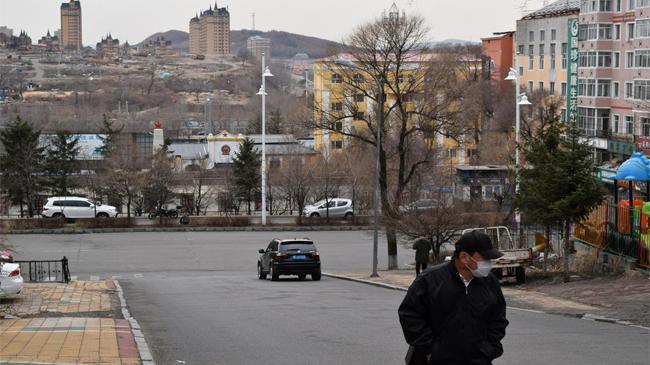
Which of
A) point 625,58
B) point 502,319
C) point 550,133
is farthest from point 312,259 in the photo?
point 625,58

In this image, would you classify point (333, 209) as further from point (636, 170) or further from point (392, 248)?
point (636, 170)

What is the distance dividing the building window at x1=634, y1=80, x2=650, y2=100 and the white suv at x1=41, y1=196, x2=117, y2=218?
3540cm

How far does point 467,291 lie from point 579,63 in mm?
65767

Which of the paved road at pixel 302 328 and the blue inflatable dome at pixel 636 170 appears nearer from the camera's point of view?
the paved road at pixel 302 328

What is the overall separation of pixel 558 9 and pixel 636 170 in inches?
2401

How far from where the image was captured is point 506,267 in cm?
2756

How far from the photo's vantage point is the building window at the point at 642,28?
62.5 m

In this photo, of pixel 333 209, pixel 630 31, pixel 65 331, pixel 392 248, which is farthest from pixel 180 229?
pixel 65 331

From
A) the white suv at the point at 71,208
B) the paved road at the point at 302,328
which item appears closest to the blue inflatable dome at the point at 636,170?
the paved road at the point at 302,328

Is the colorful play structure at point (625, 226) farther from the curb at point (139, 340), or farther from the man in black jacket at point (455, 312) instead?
the man in black jacket at point (455, 312)

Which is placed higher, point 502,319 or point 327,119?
point 327,119

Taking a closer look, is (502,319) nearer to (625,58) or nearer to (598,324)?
(598,324)

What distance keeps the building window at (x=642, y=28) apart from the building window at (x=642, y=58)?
3.33ft

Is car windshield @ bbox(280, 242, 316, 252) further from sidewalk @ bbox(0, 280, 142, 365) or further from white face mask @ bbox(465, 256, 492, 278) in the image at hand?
white face mask @ bbox(465, 256, 492, 278)
